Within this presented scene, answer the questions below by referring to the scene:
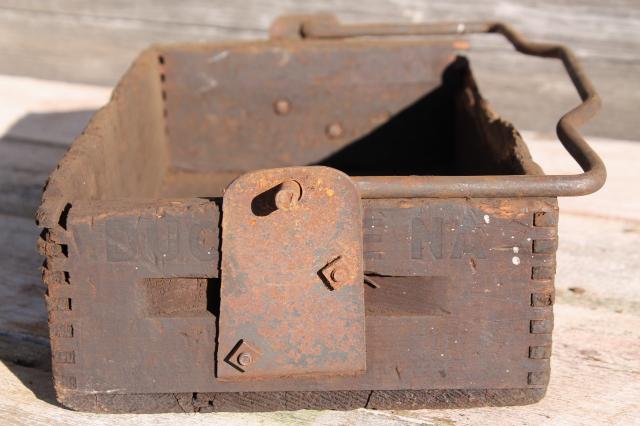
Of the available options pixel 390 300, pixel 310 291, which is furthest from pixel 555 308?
pixel 310 291

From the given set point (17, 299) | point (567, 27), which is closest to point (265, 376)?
point (17, 299)

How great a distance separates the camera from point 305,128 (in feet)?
11.8

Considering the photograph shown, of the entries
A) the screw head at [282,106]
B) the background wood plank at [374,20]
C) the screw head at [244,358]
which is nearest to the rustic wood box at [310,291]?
the screw head at [244,358]

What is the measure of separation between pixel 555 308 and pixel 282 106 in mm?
1216

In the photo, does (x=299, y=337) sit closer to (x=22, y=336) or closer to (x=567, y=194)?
(x=567, y=194)

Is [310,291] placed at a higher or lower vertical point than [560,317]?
higher

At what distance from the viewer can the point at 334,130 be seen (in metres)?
3.60

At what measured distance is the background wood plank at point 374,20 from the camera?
4.82 meters

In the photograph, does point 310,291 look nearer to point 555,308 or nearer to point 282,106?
point 555,308

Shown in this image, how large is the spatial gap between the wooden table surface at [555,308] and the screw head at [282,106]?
832mm

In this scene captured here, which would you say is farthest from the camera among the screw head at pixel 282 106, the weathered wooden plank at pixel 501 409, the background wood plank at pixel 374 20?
the background wood plank at pixel 374 20

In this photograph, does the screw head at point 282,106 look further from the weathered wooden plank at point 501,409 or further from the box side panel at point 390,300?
the box side panel at point 390,300

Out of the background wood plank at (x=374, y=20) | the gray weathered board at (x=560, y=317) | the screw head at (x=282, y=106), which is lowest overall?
the gray weathered board at (x=560, y=317)

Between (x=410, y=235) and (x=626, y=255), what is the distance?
1.24 m
